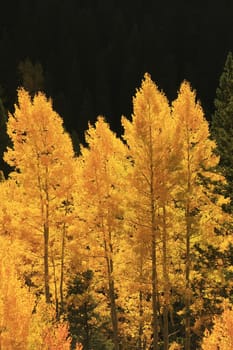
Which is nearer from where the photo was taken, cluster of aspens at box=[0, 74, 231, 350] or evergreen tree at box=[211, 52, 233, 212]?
cluster of aspens at box=[0, 74, 231, 350]

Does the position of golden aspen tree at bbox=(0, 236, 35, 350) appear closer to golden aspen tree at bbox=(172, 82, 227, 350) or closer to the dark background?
golden aspen tree at bbox=(172, 82, 227, 350)

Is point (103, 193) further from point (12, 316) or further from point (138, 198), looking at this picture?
point (12, 316)

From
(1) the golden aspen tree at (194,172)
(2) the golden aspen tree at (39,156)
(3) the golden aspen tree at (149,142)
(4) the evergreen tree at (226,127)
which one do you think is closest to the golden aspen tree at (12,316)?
(3) the golden aspen tree at (149,142)

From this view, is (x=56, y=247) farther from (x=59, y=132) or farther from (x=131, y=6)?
(x=131, y=6)

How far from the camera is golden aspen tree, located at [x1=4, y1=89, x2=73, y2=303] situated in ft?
71.2

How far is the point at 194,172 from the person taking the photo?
20703mm

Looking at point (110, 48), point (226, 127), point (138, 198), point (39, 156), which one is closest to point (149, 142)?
point (138, 198)

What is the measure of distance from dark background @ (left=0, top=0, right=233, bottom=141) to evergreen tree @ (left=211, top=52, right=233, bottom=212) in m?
66.9

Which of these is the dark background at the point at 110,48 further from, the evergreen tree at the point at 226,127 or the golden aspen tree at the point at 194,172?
the golden aspen tree at the point at 194,172

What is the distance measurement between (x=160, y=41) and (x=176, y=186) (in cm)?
10426

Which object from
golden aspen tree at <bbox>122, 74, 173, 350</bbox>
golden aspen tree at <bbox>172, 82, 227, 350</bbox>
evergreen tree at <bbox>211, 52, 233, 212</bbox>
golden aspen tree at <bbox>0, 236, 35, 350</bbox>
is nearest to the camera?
golden aspen tree at <bbox>0, 236, 35, 350</bbox>

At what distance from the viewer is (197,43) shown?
397 ft

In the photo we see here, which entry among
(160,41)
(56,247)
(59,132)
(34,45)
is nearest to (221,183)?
(59,132)

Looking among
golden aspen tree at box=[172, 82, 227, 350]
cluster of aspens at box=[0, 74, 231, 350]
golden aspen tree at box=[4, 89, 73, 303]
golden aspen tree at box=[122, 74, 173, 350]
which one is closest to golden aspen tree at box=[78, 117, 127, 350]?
cluster of aspens at box=[0, 74, 231, 350]
